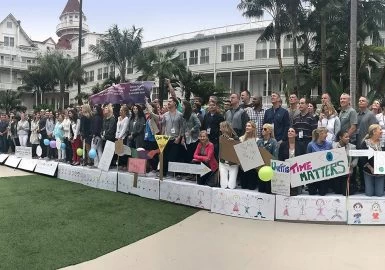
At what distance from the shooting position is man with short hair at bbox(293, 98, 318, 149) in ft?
23.5

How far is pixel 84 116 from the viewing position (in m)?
10.7

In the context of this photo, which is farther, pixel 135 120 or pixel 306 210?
pixel 135 120

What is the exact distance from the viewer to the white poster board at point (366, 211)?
635 cm

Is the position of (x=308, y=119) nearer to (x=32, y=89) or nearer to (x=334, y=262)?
(x=334, y=262)

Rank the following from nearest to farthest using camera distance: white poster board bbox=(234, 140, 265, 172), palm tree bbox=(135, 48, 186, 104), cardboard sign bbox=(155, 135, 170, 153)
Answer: white poster board bbox=(234, 140, 265, 172) < cardboard sign bbox=(155, 135, 170, 153) < palm tree bbox=(135, 48, 186, 104)

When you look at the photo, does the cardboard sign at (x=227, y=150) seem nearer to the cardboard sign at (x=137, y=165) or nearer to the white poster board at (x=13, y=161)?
the cardboard sign at (x=137, y=165)

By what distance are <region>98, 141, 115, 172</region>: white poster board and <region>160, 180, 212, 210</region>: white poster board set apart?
189cm

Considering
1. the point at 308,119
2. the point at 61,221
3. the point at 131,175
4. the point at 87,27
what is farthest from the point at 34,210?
the point at 87,27

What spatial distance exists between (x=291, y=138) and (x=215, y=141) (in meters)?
1.66

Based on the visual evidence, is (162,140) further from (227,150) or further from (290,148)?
(290,148)

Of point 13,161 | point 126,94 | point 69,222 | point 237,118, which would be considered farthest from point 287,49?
point 69,222

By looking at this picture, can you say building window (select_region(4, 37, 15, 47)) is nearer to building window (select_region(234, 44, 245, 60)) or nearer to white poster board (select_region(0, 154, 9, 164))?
building window (select_region(234, 44, 245, 60))

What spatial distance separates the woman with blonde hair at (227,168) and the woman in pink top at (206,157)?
10.1 inches

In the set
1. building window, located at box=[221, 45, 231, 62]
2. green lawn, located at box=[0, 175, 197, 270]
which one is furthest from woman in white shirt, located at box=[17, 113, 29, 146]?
building window, located at box=[221, 45, 231, 62]
